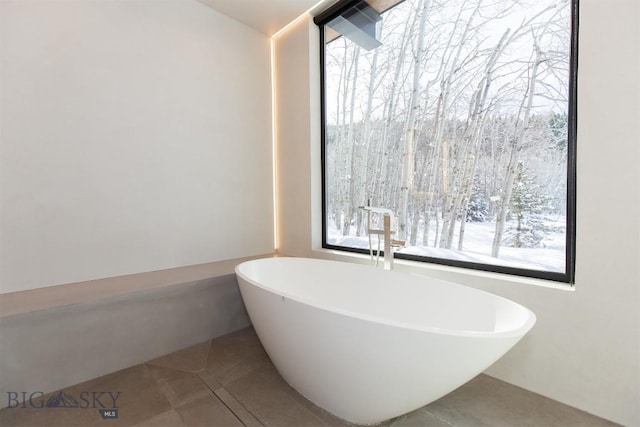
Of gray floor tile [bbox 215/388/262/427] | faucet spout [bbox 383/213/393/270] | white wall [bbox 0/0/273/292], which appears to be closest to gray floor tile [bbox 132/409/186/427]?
gray floor tile [bbox 215/388/262/427]

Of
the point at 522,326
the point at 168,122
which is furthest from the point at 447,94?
the point at 168,122

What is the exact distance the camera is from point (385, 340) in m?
0.99

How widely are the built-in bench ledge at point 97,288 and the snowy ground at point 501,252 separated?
157 centimetres

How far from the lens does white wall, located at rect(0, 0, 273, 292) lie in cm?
171

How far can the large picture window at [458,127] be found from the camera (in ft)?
4.92

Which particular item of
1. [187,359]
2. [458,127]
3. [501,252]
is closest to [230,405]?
[187,359]

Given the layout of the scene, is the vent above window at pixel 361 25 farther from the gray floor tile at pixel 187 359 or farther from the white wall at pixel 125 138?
the gray floor tile at pixel 187 359

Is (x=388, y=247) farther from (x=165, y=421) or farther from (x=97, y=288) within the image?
(x=97, y=288)

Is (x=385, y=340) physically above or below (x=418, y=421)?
above

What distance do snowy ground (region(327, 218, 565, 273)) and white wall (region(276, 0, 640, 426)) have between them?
0.46 feet

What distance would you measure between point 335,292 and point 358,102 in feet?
5.29

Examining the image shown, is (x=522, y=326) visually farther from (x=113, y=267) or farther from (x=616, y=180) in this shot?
(x=113, y=267)

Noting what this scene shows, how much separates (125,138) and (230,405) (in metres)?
1.91

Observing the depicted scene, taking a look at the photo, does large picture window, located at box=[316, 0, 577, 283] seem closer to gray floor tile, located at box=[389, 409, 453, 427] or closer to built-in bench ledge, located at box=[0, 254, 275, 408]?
gray floor tile, located at box=[389, 409, 453, 427]
